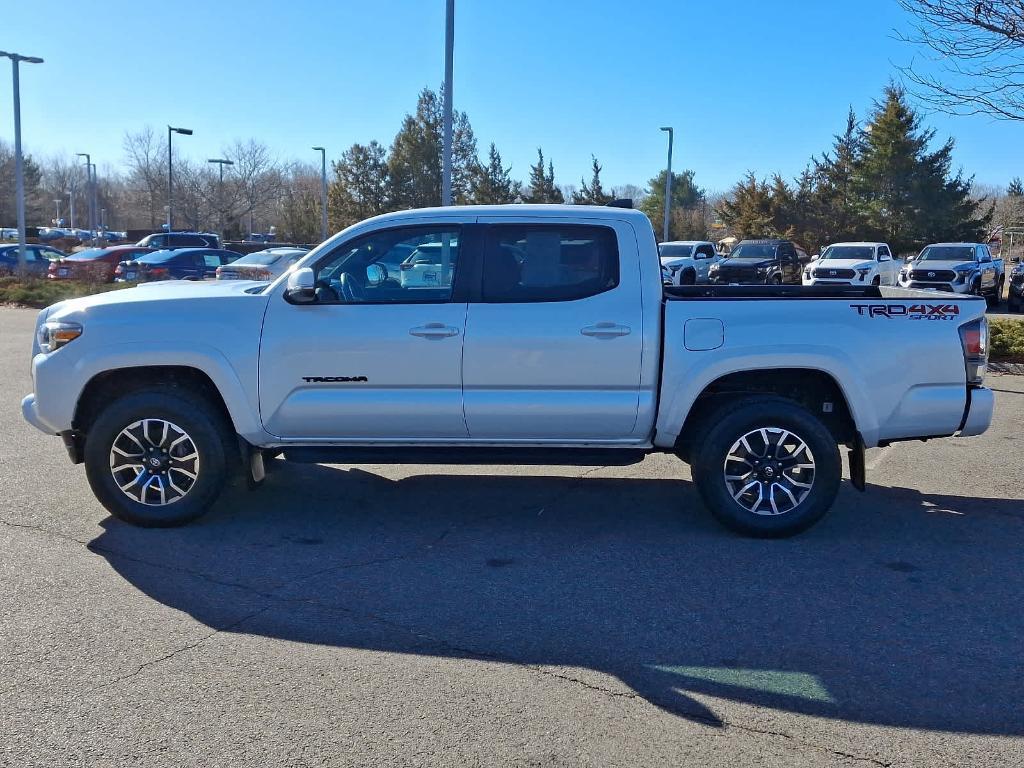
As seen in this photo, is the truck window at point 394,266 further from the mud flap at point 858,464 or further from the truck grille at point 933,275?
the truck grille at point 933,275

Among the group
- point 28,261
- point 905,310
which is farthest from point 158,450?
point 28,261

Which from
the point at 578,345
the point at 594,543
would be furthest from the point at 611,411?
the point at 594,543

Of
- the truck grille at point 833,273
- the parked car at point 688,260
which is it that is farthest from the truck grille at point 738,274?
the truck grille at point 833,273

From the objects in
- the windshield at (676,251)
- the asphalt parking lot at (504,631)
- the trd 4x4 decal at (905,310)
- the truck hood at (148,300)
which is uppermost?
the windshield at (676,251)

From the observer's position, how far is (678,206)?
79312mm

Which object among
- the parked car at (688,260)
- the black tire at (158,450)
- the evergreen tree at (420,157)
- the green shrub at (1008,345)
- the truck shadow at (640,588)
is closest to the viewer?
the truck shadow at (640,588)

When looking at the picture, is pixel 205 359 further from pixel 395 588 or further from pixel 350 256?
pixel 395 588

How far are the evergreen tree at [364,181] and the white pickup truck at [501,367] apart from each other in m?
43.7

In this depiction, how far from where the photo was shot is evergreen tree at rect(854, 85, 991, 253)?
158ft

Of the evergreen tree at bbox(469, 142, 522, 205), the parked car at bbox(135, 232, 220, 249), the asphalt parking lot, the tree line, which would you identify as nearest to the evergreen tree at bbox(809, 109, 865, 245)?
the tree line

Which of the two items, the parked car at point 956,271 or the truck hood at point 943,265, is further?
the truck hood at point 943,265

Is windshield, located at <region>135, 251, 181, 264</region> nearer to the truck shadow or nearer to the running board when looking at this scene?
the truck shadow

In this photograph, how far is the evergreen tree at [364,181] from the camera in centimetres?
4909

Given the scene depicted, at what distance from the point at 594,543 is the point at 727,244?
161ft
